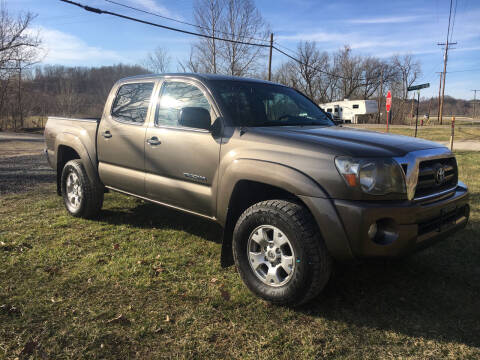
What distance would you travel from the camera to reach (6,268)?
137 inches

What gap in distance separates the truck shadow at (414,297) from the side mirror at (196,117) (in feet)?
5.84

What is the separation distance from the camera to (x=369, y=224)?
2.47m

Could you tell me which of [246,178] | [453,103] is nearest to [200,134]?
[246,178]

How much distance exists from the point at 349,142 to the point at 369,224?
2.23 ft

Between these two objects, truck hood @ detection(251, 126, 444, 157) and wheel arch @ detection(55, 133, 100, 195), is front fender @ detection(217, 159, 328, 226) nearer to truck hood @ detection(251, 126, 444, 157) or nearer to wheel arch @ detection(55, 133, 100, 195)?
truck hood @ detection(251, 126, 444, 157)

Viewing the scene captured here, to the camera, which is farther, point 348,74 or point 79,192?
point 348,74

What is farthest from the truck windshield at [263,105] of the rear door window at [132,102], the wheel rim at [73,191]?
the wheel rim at [73,191]

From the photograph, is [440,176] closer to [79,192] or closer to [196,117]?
[196,117]

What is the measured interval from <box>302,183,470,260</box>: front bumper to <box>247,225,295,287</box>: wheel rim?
Result: 0.34 metres

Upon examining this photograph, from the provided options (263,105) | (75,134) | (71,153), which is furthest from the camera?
(71,153)

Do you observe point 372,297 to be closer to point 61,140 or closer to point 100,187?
point 100,187

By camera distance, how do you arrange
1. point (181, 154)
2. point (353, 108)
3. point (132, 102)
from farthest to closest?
point (353, 108) → point (132, 102) → point (181, 154)

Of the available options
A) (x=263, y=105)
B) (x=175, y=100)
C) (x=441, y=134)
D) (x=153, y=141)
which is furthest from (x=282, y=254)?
(x=441, y=134)

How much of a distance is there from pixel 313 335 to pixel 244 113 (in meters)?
2.03
